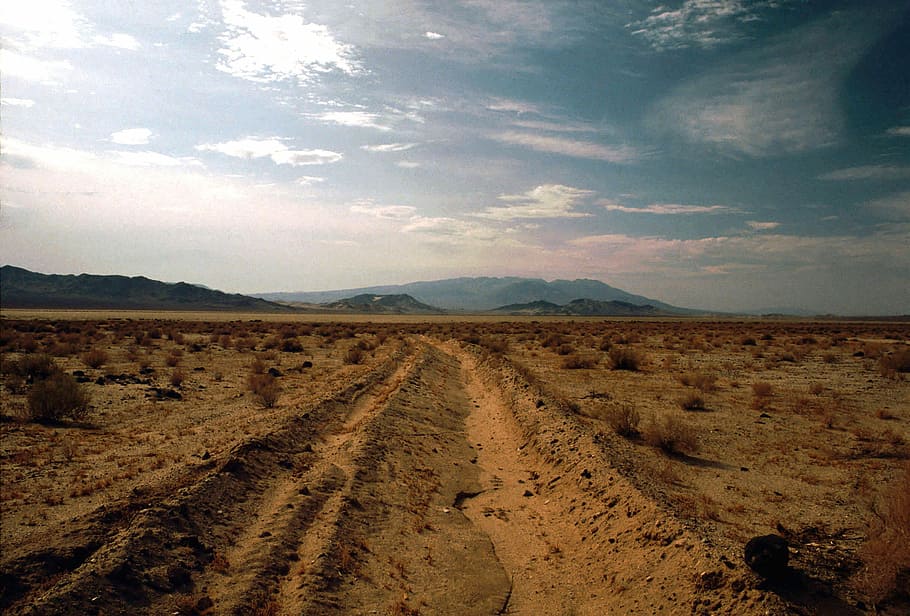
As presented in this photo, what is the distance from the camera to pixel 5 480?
10.1 meters

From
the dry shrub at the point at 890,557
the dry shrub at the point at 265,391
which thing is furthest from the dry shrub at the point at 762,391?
the dry shrub at the point at 265,391

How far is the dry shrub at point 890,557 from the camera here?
16.4 ft

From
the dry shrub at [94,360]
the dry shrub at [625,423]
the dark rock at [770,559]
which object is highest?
the dark rock at [770,559]

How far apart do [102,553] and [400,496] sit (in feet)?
14.4

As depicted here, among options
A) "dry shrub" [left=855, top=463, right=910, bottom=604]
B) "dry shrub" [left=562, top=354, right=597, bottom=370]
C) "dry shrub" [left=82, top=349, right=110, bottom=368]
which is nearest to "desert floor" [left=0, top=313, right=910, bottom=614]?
"dry shrub" [left=855, top=463, right=910, bottom=604]

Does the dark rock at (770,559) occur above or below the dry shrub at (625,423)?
above

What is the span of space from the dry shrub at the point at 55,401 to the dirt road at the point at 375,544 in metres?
8.26

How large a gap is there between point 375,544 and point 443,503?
2.17m

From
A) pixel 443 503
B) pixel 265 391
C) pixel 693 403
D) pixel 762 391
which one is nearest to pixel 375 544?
pixel 443 503

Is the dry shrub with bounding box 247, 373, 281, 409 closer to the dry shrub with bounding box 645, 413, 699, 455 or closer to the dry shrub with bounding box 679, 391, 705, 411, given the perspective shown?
the dry shrub with bounding box 645, 413, 699, 455

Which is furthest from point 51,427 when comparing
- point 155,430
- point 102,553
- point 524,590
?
point 524,590

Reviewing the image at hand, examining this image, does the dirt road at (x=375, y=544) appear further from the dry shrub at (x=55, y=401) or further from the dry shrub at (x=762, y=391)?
the dry shrub at (x=762, y=391)

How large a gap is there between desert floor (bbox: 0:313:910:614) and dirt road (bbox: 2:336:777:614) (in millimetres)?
33

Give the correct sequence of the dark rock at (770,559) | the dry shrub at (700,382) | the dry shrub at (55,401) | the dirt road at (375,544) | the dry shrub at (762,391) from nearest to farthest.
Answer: the dark rock at (770,559) → the dirt road at (375,544) → the dry shrub at (55,401) → the dry shrub at (762,391) → the dry shrub at (700,382)
